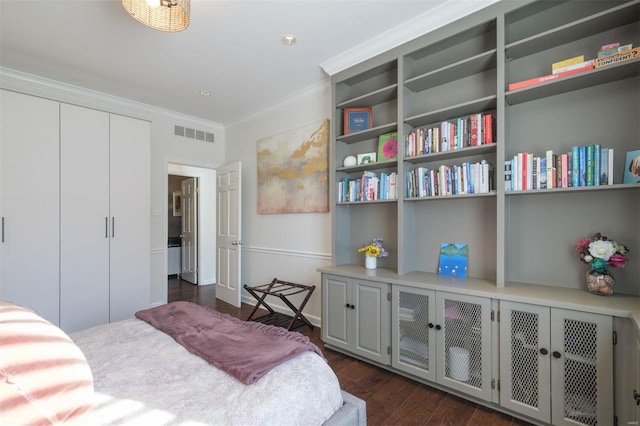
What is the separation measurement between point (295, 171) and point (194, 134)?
1972 mm

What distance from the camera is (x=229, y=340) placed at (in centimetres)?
154

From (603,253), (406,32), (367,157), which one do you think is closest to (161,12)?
(406,32)

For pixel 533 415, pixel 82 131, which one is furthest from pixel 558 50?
pixel 82 131

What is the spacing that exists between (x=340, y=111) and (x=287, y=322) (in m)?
2.39

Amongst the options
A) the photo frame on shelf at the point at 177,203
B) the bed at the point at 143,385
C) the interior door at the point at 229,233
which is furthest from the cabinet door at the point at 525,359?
the photo frame on shelf at the point at 177,203

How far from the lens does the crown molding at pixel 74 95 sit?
3084mm

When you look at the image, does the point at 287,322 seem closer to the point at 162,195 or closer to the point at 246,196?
the point at 246,196

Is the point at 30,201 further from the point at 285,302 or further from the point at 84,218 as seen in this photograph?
the point at 285,302

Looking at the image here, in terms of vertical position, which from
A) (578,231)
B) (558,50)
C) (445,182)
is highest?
(558,50)

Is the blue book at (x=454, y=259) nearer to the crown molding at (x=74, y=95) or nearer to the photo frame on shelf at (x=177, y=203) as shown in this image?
the crown molding at (x=74, y=95)

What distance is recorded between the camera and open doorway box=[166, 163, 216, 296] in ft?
19.1

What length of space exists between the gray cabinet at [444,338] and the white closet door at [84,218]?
10.0 ft

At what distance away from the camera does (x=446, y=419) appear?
185cm

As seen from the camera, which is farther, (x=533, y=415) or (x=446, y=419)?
(x=446, y=419)
